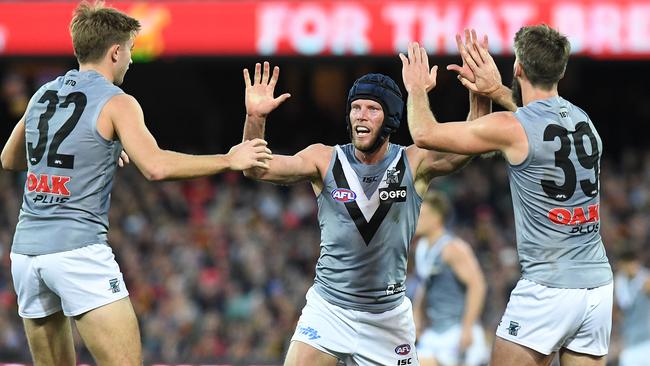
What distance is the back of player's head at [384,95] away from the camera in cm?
638

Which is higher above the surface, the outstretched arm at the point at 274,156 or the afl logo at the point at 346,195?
the outstretched arm at the point at 274,156

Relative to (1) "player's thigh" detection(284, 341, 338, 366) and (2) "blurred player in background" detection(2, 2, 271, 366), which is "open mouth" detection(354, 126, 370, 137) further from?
(1) "player's thigh" detection(284, 341, 338, 366)

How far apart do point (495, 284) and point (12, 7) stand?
24.2ft

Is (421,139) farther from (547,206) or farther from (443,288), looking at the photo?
(443,288)

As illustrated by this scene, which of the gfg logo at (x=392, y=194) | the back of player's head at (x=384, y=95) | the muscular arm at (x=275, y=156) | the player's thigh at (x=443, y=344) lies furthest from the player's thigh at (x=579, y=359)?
the player's thigh at (x=443, y=344)

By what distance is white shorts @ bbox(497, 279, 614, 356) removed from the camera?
5.77 m

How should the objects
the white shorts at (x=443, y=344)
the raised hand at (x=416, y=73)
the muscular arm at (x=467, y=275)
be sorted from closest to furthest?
1. the raised hand at (x=416, y=73)
2. the muscular arm at (x=467, y=275)
3. the white shorts at (x=443, y=344)

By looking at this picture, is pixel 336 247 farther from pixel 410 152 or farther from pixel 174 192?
pixel 174 192

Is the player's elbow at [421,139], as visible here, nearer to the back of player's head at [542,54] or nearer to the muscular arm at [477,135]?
the muscular arm at [477,135]

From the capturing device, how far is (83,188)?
221 inches

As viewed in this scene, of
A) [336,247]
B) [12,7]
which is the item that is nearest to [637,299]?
[336,247]

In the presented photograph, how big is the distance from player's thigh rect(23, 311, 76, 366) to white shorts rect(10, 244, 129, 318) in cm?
7

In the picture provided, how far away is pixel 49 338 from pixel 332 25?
895 cm

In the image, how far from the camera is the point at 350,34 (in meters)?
14.1
